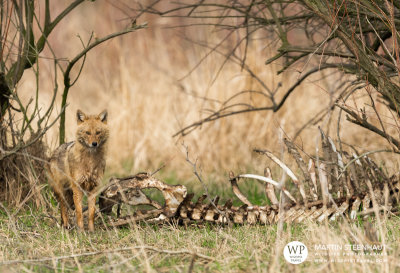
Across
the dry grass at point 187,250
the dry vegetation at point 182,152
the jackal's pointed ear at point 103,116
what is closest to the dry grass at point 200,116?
the dry vegetation at point 182,152

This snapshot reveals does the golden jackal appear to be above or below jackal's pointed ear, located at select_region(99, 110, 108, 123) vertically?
below

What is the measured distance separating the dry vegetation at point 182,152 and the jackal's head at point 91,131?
52 cm

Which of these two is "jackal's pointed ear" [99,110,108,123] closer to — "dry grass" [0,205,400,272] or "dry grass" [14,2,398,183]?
"dry grass" [0,205,400,272]

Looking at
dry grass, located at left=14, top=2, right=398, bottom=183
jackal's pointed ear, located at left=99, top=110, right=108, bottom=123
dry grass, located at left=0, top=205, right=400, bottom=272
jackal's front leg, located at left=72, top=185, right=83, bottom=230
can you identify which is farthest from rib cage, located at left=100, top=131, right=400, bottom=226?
dry grass, located at left=14, top=2, right=398, bottom=183

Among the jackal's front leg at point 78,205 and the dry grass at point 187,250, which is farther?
the jackal's front leg at point 78,205

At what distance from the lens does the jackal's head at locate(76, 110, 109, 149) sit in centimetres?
473

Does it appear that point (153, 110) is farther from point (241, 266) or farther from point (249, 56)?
point (241, 266)

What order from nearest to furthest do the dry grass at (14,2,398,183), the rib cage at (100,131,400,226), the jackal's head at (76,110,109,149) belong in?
the rib cage at (100,131,400,226), the jackal's head at (76,110,109,149), the dry grass at (14,2,398,183)

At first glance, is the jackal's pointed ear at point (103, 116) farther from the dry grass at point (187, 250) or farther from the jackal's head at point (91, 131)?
the dry grass at point (187, 250)

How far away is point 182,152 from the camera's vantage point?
303 inches

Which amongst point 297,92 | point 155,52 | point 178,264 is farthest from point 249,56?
point 178,264

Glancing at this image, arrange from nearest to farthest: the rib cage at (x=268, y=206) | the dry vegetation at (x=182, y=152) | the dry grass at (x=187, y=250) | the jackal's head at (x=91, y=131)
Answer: the dry grass at (x=187, y=250) → the dry vegetation at (x=182, y=152) → the rib cage at (x=268, y=206) → the jackal's head at (x=91, y=131)

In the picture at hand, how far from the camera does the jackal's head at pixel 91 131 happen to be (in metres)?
4.73

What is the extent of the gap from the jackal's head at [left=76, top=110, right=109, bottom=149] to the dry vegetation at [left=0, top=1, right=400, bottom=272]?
52cm
